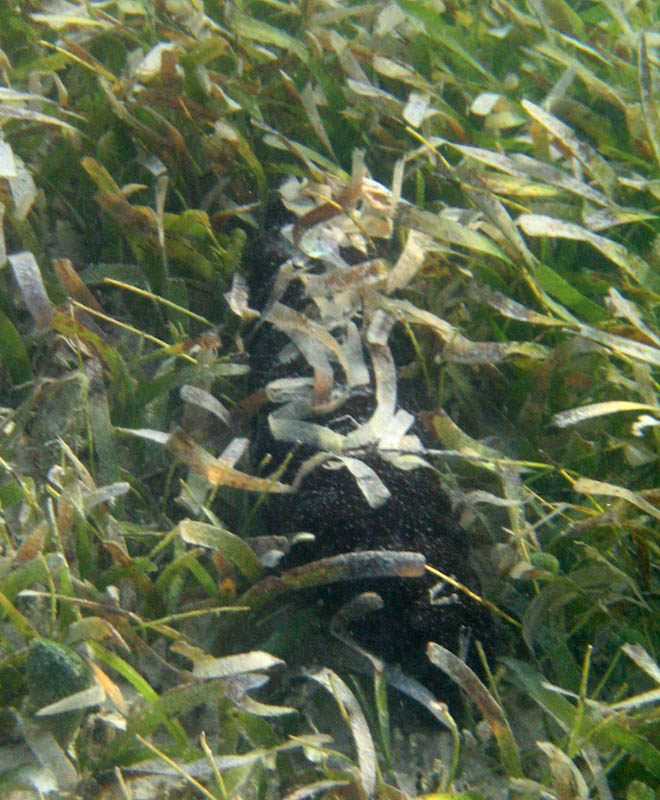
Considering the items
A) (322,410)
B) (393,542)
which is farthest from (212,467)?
(393,542)

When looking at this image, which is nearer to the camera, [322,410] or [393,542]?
[393,542]

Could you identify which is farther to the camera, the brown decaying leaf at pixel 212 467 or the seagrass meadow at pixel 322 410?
the brown decaying leaf at pixel 212 467

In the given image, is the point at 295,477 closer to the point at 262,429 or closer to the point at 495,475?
the point at 262,429

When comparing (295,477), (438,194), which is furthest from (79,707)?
(438,194)

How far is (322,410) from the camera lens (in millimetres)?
1572

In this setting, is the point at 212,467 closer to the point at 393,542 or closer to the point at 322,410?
the point at 322,410

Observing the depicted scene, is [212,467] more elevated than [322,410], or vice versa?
[322,410]

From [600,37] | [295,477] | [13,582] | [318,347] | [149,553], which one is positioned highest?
[600,37]

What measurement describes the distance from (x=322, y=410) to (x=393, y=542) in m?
0.34

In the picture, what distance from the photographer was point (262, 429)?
162cm

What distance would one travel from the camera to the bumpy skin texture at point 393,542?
1.35 m

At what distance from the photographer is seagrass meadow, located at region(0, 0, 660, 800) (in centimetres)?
125

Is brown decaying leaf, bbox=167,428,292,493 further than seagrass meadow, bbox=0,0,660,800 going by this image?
Yes

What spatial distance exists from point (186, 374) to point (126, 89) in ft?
3.09
